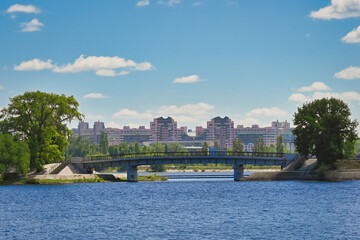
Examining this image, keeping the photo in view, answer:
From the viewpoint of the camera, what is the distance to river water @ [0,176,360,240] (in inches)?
2048

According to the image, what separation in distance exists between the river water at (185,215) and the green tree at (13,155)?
1522cm

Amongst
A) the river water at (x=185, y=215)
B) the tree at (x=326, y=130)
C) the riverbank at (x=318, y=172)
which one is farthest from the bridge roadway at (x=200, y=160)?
the river water at (x=185, y=215)

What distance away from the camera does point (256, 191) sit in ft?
322

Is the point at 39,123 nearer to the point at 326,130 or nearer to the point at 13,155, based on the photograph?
the point at 13,155

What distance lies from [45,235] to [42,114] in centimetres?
7551

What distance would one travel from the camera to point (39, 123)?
12456 cm

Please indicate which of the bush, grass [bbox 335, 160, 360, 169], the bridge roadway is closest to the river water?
the bush

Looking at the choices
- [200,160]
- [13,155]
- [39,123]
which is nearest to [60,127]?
[39,123]

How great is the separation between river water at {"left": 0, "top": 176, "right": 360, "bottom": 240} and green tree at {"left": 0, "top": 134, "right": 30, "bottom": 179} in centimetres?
1522

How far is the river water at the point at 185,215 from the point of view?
52.0 meters

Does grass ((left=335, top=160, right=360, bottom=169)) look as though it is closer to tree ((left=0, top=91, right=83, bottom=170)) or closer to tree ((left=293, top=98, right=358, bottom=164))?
tree ((left=293, top=98, right=358, bottom=164))

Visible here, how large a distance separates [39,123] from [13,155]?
1431 centimetres

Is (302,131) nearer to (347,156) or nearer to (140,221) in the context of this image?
(347,156)

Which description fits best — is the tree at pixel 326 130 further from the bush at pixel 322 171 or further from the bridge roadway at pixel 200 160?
the bridge roadway at pixel 200 160
